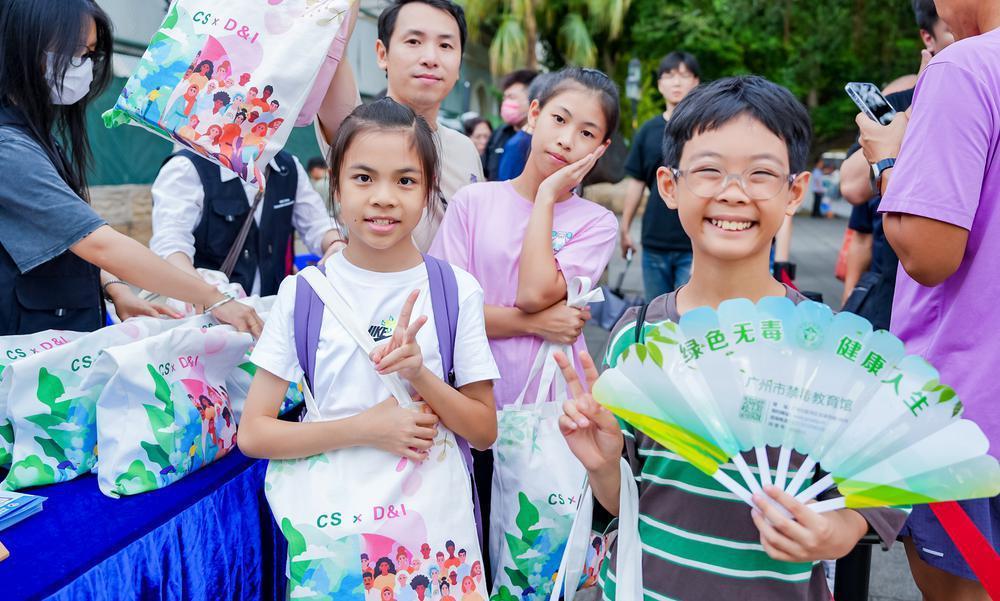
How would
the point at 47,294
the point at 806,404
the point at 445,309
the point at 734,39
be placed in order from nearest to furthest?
the point at 806,404 < the point at 445,309 < the point at 47,294 < the point at 734,39

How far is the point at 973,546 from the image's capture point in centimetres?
137

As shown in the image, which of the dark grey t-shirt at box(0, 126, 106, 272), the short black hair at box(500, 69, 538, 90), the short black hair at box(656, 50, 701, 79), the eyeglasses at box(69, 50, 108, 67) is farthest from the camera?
the short black hair at box(500, 69, 538, 90)

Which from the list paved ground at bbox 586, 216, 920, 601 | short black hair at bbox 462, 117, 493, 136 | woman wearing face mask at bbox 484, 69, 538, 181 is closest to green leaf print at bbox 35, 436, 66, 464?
paved ground at bbox 586, 216, 920, 601

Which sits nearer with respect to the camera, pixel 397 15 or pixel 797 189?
pixel 797 189

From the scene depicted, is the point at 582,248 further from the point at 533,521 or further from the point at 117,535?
the point at 117,535

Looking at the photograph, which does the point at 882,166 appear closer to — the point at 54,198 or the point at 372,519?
the point at 372,519

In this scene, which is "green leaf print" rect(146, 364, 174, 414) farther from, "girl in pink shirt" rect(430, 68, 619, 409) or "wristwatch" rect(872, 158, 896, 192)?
"wristwatch" rect(872, 158, 896, 192)

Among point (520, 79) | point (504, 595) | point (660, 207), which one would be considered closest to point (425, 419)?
point (504, 595)

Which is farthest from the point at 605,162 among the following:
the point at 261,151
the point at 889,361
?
the point at 889,361

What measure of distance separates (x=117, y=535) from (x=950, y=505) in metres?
1.60

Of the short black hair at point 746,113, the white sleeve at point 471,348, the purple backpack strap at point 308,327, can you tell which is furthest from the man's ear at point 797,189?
the purple backpack strap at point 308,327

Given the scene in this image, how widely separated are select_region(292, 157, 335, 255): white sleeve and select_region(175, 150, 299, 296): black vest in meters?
0.04

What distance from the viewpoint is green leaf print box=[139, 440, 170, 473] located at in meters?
1.76

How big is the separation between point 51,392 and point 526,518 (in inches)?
42.6
